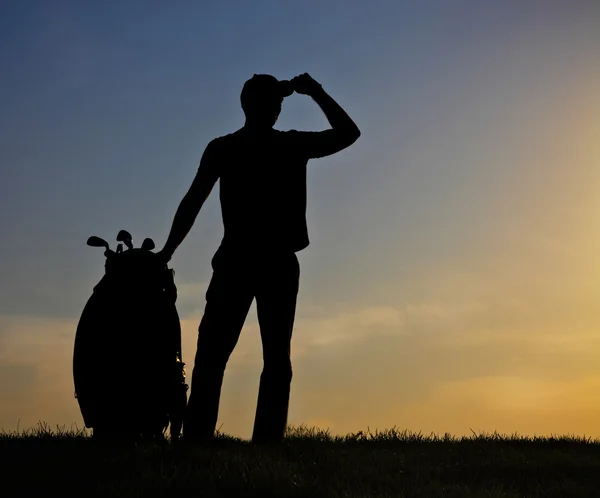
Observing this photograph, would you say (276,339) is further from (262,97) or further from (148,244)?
(262,97)

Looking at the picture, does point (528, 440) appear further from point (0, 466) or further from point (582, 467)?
point (0, 466)

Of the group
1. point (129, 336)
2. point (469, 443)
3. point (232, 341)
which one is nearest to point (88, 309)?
point (129, 336)

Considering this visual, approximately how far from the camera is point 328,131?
788cm

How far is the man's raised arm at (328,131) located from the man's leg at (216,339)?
1.28 metres

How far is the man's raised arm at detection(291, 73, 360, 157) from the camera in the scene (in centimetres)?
785

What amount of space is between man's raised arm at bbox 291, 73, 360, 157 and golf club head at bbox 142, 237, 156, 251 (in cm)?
173

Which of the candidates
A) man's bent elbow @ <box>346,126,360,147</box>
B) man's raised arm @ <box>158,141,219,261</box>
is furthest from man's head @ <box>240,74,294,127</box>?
man's bent elbow @ <box>346,126,360,147</box>

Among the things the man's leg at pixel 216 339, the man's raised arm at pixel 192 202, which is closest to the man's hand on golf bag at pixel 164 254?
the man's raised arm at pixel 192 202

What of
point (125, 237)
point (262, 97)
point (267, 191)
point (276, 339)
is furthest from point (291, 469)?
point (262, 97)

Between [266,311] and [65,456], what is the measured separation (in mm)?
2104

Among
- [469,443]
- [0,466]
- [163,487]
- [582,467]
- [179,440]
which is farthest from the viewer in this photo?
[469,443]

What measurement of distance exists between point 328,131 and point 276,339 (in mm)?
1920

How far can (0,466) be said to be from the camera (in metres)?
6.80

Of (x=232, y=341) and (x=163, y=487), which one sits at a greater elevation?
(x=232, y=341)
